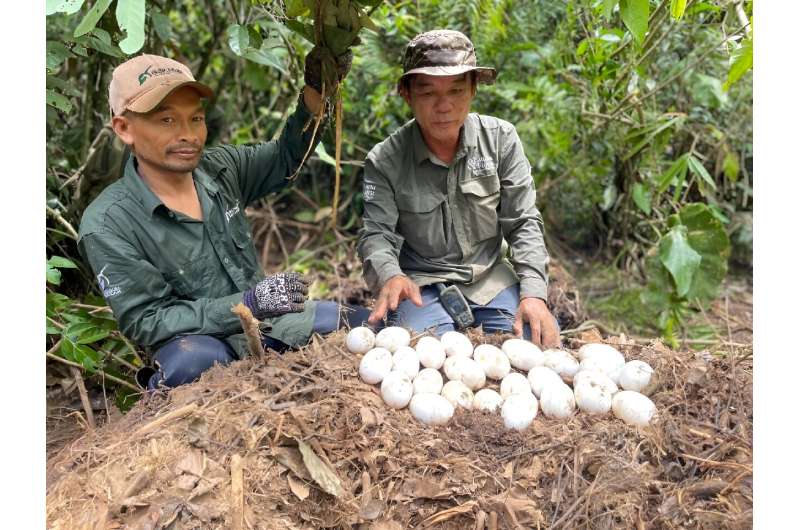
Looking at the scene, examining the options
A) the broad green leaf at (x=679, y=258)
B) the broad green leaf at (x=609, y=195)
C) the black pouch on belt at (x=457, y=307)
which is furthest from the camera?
the broad green leaf at (x=609, y=195)

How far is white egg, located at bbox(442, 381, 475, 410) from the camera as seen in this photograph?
237 centimetres

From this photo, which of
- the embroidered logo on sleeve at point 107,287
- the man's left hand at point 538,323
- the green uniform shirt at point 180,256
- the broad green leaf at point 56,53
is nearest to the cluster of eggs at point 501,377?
the man's left hand at point 538,323

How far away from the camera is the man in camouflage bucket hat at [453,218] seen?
3098 mm

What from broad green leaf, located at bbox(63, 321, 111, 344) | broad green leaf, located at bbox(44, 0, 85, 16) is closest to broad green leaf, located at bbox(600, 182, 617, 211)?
broad green leaf, located at bbox(63, 321, 111, 344)

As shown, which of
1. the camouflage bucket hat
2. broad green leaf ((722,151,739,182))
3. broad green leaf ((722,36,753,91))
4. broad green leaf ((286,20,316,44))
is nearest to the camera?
broad green leaf ((722,36,753,91))

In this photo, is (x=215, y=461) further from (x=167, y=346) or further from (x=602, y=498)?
(x=602, y=498)

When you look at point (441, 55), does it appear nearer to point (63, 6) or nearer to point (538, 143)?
point (63, 6)

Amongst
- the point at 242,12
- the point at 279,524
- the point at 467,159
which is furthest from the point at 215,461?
the point at 242,12

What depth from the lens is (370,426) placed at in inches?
86.1

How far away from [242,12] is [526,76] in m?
2.02

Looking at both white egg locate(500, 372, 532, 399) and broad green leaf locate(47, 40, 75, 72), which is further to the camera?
broad green leaf locate(47, 40, 75, 72)

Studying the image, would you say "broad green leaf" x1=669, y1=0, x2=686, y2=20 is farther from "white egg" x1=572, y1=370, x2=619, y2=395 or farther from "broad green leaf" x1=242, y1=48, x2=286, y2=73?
"broad green leaf" x1=242, y1=48, x2=286, y2=73

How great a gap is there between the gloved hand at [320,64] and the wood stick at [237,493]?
4.94 feet

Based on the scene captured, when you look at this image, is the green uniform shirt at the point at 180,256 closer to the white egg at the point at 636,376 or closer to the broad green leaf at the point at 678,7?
the white egg at the point at 636,376
